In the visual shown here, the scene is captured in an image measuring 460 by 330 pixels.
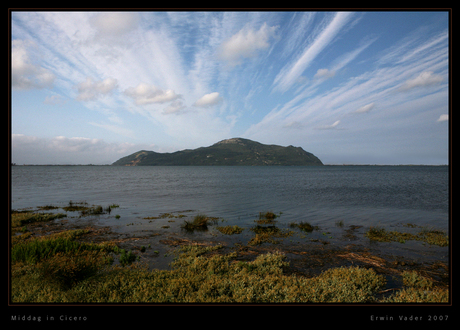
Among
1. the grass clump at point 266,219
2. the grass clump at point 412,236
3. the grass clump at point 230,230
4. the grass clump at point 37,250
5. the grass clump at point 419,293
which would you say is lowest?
the grass clump at point 266,219

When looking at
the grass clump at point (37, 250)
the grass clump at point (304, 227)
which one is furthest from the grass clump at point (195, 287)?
the grass clump at point (304, 227)

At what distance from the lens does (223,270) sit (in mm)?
11195

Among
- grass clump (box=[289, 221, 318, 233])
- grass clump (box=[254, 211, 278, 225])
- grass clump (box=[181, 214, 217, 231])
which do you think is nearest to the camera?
grass clump (box=[289, 221, 318, 233])

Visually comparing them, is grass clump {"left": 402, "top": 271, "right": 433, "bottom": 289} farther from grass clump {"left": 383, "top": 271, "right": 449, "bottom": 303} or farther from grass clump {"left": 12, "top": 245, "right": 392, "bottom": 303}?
grass clump {"left": 12, "top": 245, "right": 392, "bottom": 303}

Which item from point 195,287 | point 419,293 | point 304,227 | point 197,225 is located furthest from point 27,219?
point 419,293

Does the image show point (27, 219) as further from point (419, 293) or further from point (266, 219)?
point (419, 293)

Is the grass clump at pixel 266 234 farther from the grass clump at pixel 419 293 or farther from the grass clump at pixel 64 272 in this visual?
the grass clump at pixel 64 272

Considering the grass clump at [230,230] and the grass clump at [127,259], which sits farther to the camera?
the grass clump at [230,230]

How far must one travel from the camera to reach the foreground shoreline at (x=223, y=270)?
8.02 m

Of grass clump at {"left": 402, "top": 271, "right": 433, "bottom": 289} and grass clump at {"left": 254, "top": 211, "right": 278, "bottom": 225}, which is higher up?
grass clump at {"left": 402, "top": 271, "right": 433, "bottom": 289}

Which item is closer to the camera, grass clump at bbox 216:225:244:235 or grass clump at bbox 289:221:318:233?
grass clump at bbox 216:225:244:235

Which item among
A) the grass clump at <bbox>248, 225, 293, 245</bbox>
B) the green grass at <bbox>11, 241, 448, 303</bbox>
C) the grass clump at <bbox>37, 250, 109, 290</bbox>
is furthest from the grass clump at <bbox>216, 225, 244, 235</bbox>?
the grass clump at <bbox>37, 250, 109, 290</bbox>

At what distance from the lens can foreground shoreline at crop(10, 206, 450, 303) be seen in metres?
8.02
